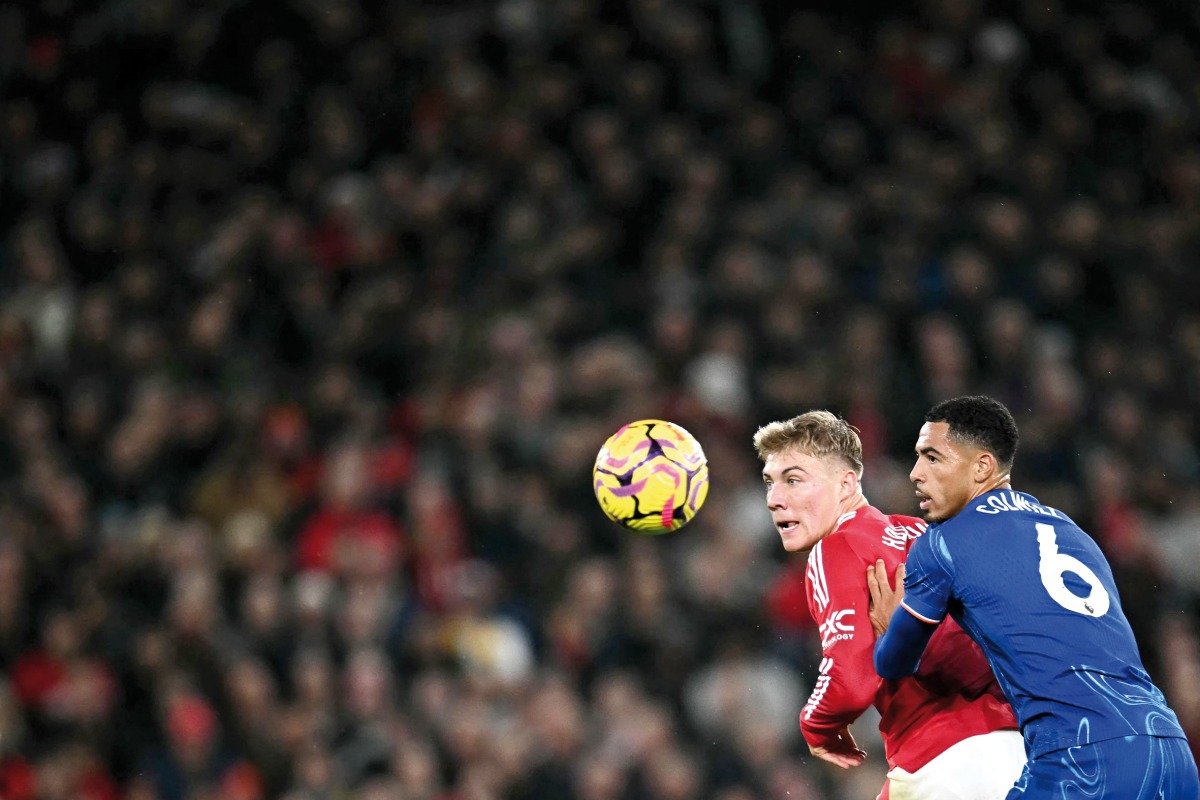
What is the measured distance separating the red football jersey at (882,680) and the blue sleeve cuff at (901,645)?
0.11m

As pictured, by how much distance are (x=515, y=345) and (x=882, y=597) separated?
6.47 m

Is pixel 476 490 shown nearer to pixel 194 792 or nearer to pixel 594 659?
pixel 594 659

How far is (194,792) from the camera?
857cm

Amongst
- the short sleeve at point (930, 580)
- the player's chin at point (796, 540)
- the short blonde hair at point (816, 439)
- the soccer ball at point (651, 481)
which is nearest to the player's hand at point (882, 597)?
the short sleeve at point (930, 580)

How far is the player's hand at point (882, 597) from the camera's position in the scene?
4727 millimetres

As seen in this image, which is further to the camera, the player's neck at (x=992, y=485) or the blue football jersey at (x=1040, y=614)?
the player's neck at (x=992, y=485)

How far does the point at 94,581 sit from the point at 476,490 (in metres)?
2.49

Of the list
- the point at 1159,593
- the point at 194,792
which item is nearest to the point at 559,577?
the point at 194,792

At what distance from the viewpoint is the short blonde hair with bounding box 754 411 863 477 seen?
514cm

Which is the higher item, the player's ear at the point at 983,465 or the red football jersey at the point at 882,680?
the player's ear at the point at 983,465

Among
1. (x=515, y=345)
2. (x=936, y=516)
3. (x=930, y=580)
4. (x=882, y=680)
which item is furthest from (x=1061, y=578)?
(x=515, y=345)

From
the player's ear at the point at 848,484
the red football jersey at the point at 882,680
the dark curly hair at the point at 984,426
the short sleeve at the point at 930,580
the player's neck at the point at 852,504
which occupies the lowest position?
the red football jersey at the point at 882,680

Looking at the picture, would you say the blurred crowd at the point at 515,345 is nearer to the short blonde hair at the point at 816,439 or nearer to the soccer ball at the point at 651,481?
the soccer ball at the point at 651,481

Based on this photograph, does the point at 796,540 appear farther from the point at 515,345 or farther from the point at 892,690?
the point at 515,345
